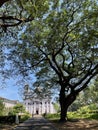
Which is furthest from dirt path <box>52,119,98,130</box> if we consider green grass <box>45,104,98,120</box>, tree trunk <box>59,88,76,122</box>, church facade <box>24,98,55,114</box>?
church facade <box>24,98,55,114</box>

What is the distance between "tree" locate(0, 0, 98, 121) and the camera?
21134mm

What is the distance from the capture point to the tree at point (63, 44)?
21.1m

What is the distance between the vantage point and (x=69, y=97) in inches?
1086

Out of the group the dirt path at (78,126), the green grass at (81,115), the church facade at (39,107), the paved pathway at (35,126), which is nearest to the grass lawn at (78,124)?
the dirt path at (78,126)

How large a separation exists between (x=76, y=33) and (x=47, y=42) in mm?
2850

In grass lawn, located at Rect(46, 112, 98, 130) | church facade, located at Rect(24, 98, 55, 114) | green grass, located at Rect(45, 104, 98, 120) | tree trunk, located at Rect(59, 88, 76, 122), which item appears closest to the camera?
grass lawn, located at Rect(46, 112, 98, 130)

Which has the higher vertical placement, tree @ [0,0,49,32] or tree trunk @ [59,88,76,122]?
tree @ [0,0,49,32]

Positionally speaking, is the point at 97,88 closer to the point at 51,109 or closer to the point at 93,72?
the point at 93,72

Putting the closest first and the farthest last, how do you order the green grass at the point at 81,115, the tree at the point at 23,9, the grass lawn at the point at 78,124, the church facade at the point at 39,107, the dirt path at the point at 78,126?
the tree at the point at 23,9 → the dirt path at the point at 78,126 → the grass lawn at the point at 78,124 → the green grass at the point at 81,115 → the church facade at the point at 39,107

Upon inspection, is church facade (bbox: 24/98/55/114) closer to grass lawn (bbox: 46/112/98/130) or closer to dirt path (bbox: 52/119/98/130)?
grass lawn (bbox: 46/112/98/130)

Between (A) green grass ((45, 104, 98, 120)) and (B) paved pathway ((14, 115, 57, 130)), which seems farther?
(A) green grass ((45, 104, 98, 120))

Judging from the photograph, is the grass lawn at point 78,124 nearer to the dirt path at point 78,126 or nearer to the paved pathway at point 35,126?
the dirt path at point 78,126

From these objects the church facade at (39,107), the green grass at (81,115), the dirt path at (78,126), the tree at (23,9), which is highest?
the church facade at (39,107)

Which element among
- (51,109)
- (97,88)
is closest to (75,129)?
(97,88)
